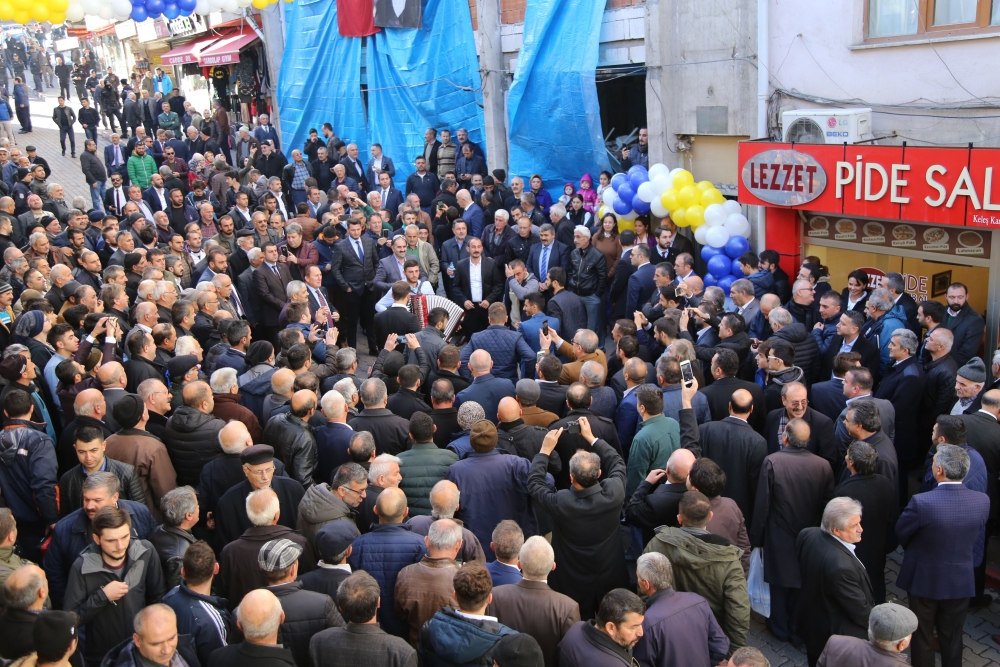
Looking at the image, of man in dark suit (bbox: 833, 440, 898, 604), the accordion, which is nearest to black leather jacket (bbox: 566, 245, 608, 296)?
the accordion

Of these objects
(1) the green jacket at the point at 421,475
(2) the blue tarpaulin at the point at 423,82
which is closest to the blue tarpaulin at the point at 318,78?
(2) the blue tarpaulin at the point at 423,82

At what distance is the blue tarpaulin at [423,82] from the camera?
15125mm

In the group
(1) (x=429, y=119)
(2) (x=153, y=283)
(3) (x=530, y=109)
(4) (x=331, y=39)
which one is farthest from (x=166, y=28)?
(2) (x=153, y=283)

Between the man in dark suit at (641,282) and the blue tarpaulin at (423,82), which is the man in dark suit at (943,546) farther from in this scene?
the blue tarpaulin at (423,82)

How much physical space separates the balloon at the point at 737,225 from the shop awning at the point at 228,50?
51.0ft

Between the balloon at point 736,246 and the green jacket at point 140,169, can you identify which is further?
the green jacket at point 140,169

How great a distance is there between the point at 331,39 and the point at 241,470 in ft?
47.9

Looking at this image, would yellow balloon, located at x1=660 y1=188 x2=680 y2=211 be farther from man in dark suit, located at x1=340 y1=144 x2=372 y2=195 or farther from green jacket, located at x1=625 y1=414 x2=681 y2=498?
man in dark suit, located at x1=340 y1=144 x2=372 y2=195

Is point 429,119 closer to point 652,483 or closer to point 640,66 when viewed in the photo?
point 640,66

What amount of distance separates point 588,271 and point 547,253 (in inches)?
24.2

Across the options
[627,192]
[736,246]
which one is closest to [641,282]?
[736,246]

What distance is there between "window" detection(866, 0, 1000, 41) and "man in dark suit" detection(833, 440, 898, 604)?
15.8ft

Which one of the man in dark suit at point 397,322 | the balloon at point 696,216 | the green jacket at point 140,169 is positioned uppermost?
the green jacket at point 140,169

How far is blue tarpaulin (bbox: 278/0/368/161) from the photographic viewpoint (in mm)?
17891
